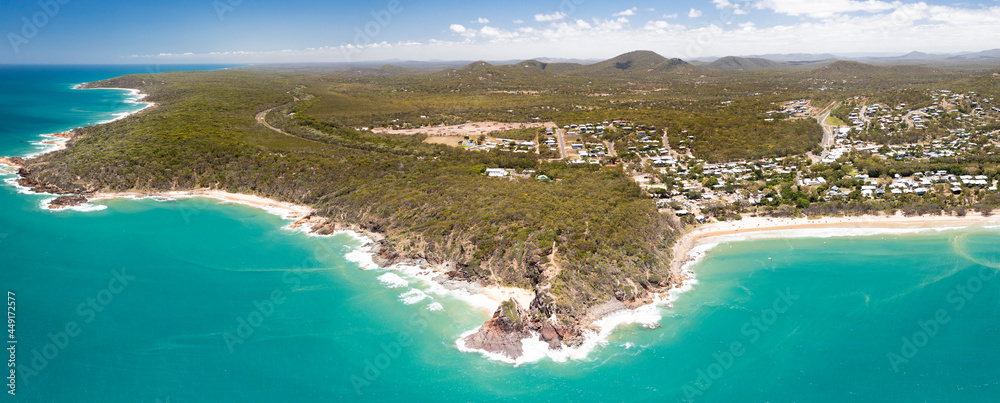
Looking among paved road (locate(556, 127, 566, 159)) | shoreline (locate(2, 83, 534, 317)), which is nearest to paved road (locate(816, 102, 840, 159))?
paved road (locate(556, 127, 566, 159))

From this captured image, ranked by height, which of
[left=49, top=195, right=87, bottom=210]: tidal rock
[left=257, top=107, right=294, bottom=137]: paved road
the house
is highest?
[left=257, top=107, right=294, bottom=137]: paved road

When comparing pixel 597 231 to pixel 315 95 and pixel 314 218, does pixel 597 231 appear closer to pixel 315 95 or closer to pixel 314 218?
pixel 314 218

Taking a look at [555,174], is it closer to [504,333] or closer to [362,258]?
[362,258]

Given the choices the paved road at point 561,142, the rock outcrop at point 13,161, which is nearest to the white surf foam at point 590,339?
the paved road at point 561,142

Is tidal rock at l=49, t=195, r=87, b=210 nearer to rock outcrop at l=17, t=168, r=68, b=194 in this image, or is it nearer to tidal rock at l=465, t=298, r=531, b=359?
rock outcrop at l=17, t=168, r=68, b=194

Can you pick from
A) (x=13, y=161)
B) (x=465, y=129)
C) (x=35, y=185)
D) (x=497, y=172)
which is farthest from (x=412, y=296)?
(x=13, y=161)
